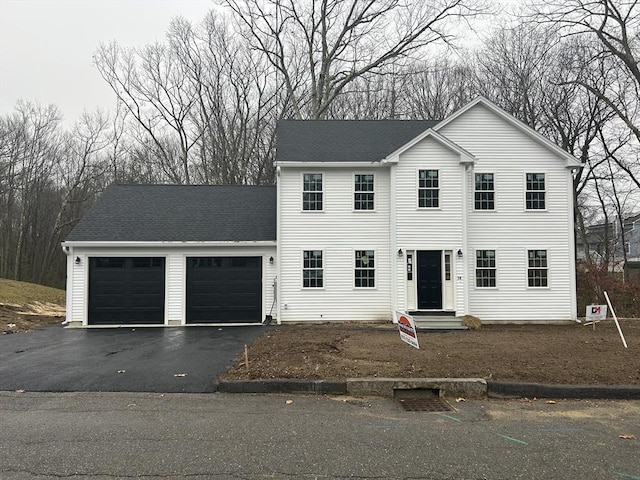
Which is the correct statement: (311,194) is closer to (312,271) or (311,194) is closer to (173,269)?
(312,271)

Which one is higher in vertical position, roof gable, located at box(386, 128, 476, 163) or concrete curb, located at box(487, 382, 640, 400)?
roof gable, located at box(386, 128, 476, 163)

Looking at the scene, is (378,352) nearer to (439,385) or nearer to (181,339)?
(439,385)

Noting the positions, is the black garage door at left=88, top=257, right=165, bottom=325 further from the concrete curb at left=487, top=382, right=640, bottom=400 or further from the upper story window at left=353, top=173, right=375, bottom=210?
the concrete curb at left=487, top=382, right=640, bottom=400

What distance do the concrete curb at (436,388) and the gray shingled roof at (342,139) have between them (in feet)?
31.2

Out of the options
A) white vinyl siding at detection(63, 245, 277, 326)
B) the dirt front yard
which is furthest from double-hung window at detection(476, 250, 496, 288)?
white vinyl siding at detection(63, 245, 277, 326)

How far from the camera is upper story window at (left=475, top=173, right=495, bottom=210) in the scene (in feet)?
49.0

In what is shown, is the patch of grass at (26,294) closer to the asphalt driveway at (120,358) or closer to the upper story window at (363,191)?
the asphalt driveway at (120,358)

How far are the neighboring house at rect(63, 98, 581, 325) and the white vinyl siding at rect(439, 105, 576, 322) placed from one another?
0.03 meters

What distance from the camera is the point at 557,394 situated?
635 centimetres

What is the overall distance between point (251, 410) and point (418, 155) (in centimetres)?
1077

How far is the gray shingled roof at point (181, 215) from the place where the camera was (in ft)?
50.2

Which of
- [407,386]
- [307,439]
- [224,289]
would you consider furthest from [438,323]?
[307,439]

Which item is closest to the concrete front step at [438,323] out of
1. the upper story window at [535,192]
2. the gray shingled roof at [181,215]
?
the upper story window at [535,192]

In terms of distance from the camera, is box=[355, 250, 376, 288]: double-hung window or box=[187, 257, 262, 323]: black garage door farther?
box=[187, 257, 262, 323]: black garage door
